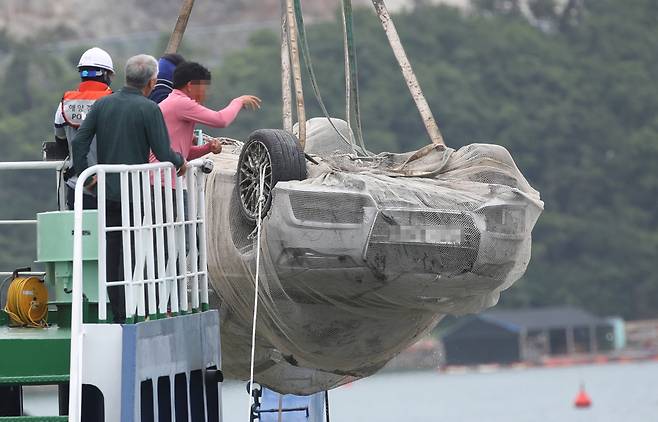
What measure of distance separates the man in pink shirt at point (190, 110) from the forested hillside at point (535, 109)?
230 feet

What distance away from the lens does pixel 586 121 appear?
345 feet

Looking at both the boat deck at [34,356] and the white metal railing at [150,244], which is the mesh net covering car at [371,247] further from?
the boat deck at [34,356]

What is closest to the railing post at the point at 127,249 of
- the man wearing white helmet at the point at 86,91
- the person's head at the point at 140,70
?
the person's head at the point at 140,70

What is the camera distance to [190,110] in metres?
12.0

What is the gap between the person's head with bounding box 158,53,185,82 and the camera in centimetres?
1319

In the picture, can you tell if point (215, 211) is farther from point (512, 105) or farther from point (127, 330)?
point (512, 105)

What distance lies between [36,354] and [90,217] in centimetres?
80

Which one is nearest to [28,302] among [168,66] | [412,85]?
[168,66]

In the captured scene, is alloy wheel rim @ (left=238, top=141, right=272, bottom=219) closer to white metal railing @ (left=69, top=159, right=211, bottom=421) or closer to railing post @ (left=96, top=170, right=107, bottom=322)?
white metal railing @ (left=69, top=159, right=211, bottom=421)

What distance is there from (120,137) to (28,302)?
4.53ft

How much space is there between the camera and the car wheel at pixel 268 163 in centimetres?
1198

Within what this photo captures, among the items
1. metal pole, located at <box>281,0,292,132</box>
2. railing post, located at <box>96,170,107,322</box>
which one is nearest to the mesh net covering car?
metal pole, located at <box>281,0,292,132</box>

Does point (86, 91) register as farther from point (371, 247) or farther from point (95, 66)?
point (371, 247)

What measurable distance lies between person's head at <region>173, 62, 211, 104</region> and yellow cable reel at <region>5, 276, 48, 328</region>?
1.65 m
